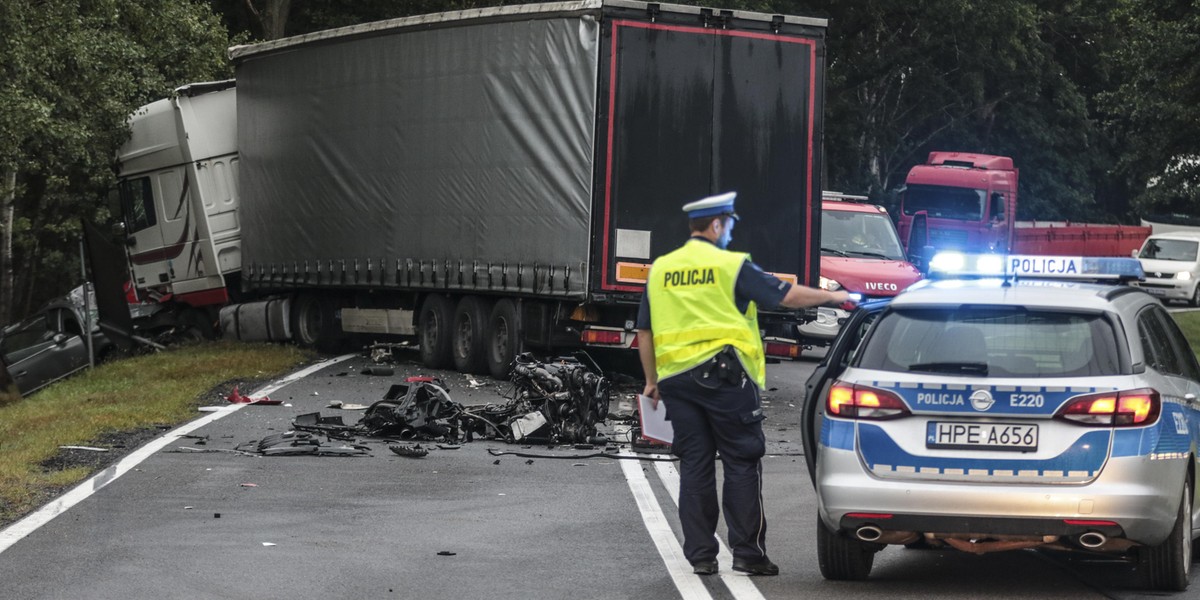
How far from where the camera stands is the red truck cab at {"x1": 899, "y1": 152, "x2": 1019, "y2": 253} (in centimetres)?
3884

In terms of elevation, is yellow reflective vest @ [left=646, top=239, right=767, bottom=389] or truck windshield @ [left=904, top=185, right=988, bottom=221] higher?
yellow reflective vest @ [left=646, top=239, right=767, bottom=389]

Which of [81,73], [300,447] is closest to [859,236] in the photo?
[81,73]

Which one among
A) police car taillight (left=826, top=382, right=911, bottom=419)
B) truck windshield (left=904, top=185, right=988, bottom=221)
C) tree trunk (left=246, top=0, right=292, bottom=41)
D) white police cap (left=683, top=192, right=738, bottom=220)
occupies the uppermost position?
tree trunk (left=246, top=0, right=292, bottom=41)

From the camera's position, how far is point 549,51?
18.0 m

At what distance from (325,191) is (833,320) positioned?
21.4 ft

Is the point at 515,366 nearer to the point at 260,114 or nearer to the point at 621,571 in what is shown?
the point at 621,571

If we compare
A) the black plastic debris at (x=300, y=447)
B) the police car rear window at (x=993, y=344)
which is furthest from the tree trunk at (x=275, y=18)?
the police car rear window at (x=993, y=344)

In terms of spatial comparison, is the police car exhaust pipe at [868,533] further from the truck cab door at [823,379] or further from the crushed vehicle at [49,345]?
the crushed vehicle at [49,345]

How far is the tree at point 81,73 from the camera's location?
2386 centimetres

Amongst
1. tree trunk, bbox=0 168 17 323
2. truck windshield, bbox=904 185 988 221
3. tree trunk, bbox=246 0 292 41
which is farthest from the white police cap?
truck windshield, bbox=904 185 988 221

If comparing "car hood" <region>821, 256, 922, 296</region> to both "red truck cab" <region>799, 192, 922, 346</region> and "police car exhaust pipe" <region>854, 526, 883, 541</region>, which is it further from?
"police car exhaust pipe" <region>854, 526, 883, 541</region>

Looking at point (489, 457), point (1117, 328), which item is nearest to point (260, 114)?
point (489, 457)

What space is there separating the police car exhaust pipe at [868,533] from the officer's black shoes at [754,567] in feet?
2.22

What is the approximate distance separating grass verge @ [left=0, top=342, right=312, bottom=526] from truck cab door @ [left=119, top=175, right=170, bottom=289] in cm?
200
